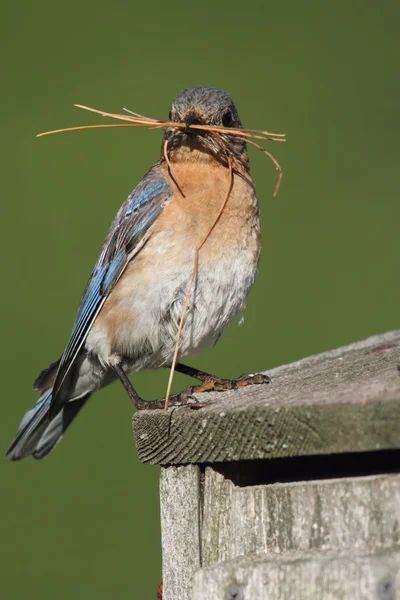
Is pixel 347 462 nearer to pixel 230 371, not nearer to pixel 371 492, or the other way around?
pixel 371 492

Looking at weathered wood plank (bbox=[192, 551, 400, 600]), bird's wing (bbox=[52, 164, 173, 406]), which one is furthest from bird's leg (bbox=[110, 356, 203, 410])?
weathered wood plank (bbox=[192, 551, 400, 600])

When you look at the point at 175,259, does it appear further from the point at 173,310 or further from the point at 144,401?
the point at 144,401

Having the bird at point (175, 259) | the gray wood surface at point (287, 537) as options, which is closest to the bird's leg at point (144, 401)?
the bird at point (175, 259)

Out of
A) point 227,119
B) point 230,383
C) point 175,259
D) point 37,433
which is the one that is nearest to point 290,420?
point 230,383

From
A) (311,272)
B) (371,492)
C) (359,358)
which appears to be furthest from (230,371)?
(371,492)

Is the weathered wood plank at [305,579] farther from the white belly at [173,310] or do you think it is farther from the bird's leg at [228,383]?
the white belly at [173,310]
